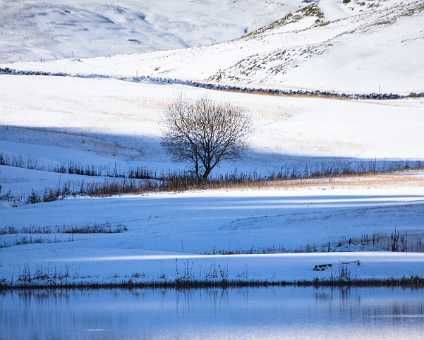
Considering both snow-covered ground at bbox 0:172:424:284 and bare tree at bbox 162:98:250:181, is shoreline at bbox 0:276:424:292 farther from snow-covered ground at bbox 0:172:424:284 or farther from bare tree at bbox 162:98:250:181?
bare tree at bbox 162:98:250:181

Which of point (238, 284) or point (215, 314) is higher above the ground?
point (238, 284)

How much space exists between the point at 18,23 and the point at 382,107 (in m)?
109

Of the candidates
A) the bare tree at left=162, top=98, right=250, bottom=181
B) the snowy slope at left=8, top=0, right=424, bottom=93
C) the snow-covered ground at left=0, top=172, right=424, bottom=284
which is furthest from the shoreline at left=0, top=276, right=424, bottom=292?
the snowy slope at left=8, top=0, right=424, bottom=93

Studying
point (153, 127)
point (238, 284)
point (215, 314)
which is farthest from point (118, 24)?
point (215, 314)

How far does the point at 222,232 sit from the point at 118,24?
154937 millimetres

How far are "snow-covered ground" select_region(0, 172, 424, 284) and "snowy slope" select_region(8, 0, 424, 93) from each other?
5589 centimetres

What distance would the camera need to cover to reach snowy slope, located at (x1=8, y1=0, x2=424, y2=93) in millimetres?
96812

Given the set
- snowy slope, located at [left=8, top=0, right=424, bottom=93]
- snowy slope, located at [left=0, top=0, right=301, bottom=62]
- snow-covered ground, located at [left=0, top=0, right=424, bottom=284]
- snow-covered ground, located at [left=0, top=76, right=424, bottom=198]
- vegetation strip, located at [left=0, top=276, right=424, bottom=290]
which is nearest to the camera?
vegetation strip, located at [left=0, top=276, right=424, bottom=290]

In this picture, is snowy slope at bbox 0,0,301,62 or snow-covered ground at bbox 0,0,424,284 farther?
snowy slope at bbox 0,0,301,62

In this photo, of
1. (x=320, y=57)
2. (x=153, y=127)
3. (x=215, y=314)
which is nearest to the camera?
(x=215, y=314)

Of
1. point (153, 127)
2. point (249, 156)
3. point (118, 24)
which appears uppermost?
point (118, 24)

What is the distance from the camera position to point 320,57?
340 feet

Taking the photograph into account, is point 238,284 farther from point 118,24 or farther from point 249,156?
point 118,24

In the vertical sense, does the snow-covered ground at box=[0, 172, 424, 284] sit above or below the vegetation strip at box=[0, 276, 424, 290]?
above
